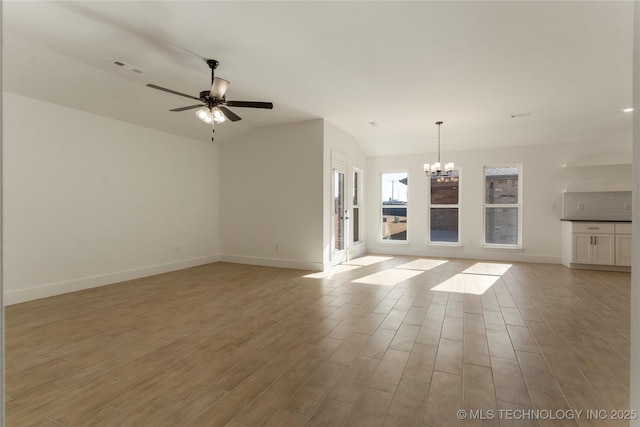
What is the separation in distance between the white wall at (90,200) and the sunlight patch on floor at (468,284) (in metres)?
4.87

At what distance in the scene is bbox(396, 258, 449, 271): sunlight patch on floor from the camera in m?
6.19

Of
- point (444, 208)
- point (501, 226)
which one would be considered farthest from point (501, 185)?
point (444, 208)

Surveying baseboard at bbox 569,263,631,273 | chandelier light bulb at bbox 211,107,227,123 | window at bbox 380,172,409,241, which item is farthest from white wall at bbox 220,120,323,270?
baseboard at bbox 569,263,631,273

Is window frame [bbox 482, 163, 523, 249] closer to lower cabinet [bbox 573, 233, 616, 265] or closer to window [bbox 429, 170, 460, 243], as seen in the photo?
window [bbox 429, 170, 460, 243]

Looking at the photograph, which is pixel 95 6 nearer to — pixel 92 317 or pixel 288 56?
pixel 288 56

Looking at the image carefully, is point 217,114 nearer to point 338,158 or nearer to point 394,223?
point 338,158

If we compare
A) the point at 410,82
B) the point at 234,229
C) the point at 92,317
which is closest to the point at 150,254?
the point at 234,229

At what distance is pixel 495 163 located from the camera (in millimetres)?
7285

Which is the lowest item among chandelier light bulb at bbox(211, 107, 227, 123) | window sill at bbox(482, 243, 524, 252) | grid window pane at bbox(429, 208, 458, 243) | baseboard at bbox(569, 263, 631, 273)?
baseboard at bbox(569, 263, 631, 273)

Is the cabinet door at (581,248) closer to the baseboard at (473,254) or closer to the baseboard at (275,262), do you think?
the baseboard at (473,254)

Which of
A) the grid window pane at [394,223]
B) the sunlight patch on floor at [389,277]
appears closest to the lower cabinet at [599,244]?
the sunlight patch on floor at [389,277]

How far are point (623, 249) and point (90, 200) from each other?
9315 millimetres

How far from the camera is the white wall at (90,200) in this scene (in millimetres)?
4027

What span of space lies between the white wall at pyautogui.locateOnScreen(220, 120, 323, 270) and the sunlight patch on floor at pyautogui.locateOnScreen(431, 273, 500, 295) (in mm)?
2263
